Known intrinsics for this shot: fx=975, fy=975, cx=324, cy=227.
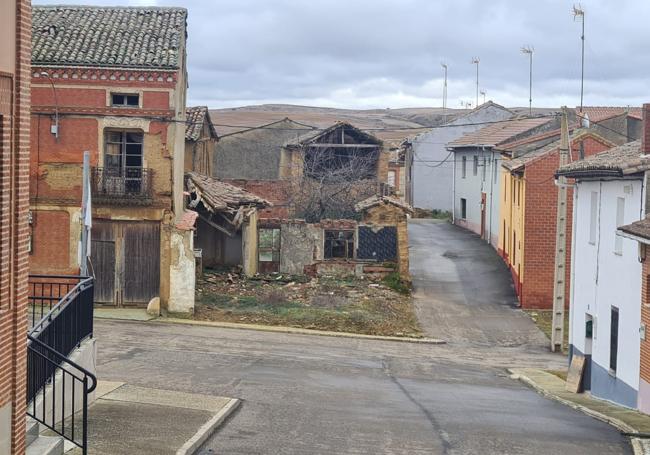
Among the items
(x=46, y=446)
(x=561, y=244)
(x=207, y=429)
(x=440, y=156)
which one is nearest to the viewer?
(x=46, y=446)

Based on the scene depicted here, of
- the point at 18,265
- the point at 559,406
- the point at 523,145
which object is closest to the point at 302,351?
the point at 559,406

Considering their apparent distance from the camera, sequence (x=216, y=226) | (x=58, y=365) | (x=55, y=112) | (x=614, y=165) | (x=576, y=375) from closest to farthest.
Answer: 1. (x=58, y=365)
2. (x=614, y=165)
3. (x=576, y=375)
4. (x=55, y=112)
5. (x=216, y=226)

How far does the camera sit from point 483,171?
5103cm

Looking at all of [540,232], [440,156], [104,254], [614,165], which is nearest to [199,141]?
[104,254]

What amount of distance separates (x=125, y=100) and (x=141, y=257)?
4914 mm

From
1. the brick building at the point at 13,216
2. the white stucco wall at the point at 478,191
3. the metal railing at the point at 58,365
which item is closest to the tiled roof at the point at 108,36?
the metal railing at the point at 58,365

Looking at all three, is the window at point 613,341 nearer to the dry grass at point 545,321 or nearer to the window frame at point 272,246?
the dry grass at point 545,321

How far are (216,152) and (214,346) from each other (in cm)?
3437

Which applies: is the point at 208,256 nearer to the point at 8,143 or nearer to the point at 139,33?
the point at 139,33

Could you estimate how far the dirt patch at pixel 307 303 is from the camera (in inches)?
1195

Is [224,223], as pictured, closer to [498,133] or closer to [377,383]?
[377,383]

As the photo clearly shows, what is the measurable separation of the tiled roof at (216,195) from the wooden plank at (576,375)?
15.5 metres

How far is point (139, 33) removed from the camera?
31.6 m

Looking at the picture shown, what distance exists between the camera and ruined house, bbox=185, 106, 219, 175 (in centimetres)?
4142
